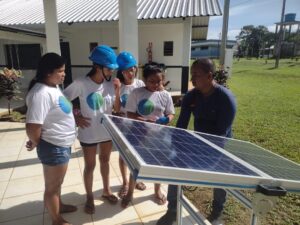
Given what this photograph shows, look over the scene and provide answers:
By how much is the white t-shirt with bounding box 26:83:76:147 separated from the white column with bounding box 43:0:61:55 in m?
3.61

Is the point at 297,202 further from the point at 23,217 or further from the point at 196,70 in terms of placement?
the point at 23,217

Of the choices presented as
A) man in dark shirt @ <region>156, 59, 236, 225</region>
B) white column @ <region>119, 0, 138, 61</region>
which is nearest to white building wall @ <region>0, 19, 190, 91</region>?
white column @ <region>119, 0, 138, 61</region>

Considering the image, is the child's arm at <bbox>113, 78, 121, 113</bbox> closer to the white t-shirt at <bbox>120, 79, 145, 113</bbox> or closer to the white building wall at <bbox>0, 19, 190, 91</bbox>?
the white t-shirt at <bbox>120, 79, 145, 113</bbox>

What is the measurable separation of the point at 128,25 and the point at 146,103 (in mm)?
2075

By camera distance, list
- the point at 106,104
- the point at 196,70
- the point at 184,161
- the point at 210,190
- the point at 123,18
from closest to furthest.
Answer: the point at 184,161
the point at 196,70
the point at 106,104
the point at 210,190
the point at 123,18

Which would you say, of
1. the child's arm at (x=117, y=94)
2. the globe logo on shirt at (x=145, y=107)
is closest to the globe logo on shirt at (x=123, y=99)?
the child's arm at (x=117, y=94)

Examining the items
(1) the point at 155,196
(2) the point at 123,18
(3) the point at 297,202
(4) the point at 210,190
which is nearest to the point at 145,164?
(1) the point at 155,196

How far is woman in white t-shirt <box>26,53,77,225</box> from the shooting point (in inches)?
78.8

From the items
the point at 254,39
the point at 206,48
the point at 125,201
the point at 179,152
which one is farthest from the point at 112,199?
the point at 254,39

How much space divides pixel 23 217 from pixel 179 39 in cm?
940

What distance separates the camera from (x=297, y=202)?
3361 millimetres

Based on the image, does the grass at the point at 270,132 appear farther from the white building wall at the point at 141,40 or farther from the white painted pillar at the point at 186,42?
the white building wall at the point at 141,40

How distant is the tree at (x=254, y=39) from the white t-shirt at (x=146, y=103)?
7261 centimetres

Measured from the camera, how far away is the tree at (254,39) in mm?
71625
